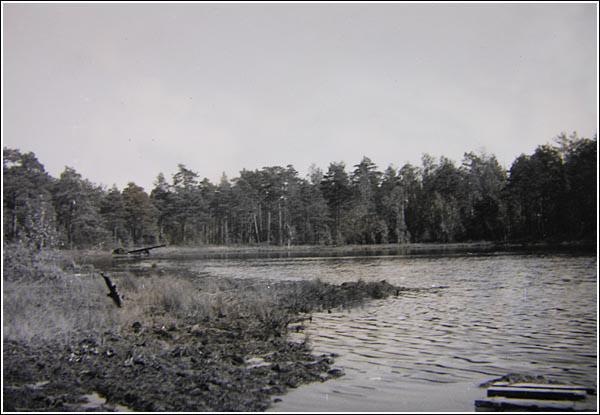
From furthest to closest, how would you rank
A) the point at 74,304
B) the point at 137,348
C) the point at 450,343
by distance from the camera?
the point at 74,304, the point at 450,343, the point at 137,348

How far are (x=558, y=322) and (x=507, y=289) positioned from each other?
9.56 meters

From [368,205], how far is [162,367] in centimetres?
8784

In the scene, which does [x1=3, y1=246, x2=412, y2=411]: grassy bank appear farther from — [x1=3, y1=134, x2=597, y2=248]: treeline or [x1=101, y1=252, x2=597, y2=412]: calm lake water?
[x1=3, y1=134, x2=597, y2=248]: treeline

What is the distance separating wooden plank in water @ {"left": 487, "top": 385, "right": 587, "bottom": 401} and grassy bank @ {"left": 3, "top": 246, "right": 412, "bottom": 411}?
3567mm

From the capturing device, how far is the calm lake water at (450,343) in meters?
10.4

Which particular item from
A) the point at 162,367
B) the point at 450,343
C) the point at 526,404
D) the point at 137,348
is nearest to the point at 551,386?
the point at 526,404

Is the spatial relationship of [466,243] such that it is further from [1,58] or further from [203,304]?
[1,58]

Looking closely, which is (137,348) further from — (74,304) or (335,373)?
(335,373)

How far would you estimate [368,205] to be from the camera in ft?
321

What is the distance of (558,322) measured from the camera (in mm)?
17703

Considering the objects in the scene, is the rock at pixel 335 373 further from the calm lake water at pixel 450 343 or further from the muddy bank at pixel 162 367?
the calm lake water at pixel 450 343

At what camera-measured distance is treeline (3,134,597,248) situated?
71.2 metres

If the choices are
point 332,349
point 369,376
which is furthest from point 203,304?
point 369,376

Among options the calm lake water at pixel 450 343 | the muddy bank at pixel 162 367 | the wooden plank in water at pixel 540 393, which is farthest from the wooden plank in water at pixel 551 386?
the muddy bank at pixel 162 367
